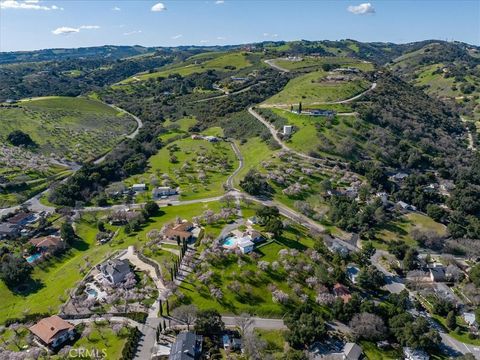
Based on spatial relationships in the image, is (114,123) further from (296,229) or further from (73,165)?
(296,229)

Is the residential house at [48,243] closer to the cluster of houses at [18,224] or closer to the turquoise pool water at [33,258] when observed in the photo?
the turquoise pool water at [33,258]

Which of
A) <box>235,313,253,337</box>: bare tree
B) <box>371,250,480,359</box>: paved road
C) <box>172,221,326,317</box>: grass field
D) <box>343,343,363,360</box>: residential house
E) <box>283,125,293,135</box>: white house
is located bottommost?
<box>371,250,480,359</box>: paved road

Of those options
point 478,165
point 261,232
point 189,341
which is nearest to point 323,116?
point 478,165

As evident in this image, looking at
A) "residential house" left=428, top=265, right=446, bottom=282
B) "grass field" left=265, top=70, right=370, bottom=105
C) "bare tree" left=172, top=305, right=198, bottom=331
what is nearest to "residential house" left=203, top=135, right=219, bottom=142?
"grass field" left=265, top=70, right=370, bottom=105

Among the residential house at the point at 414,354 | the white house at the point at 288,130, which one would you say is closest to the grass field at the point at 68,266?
the residential house at the point at 414,354

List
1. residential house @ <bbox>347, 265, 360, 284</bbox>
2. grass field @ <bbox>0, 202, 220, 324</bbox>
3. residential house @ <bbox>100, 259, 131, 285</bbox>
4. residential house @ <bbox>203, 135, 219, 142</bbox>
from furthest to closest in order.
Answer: residential house @ <bbox>203, 135, 219, 142</bbox>
residential house @ <bbox>347, 265, 360, 284</bbox>
grass field @ <bbox>0, 202, 220, 324</bbox>
residential house @ <bbox>100, 259, 131, 285</bbox>

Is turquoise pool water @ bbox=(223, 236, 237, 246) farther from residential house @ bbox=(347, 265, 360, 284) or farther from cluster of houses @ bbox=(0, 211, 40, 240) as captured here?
cluster of houses @ bbox=(0, 211, 40, 240)
